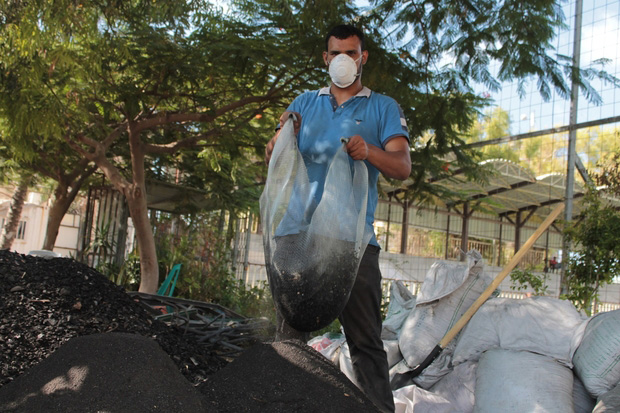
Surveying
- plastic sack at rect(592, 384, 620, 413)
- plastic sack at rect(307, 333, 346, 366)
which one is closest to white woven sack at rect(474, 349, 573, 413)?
plastic sack at rect(592, 384, 620, 413)

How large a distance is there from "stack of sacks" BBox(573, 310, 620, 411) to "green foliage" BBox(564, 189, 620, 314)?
9.39ft

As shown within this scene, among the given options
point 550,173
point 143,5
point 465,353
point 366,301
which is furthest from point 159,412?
point 550,173

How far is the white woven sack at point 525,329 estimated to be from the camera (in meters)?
3.35

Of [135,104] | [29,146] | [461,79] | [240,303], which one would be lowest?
[240,303]

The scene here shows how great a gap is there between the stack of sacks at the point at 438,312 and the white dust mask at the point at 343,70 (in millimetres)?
1909

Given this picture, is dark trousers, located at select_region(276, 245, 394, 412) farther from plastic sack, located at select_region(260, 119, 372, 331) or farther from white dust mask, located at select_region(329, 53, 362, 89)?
white dust mask, located at select_region(329, 53, 362, 89)

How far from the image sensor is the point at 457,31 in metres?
5.89

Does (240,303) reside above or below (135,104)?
below

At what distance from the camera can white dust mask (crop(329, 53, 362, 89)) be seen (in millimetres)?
2404

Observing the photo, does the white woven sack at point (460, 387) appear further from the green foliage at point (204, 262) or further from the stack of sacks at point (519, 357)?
the green foliage at point (204, 262)

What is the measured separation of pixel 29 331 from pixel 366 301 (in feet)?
5.23

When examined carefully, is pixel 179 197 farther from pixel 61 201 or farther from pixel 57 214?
pixel 57 214

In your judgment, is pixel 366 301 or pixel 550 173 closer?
pixel 366 301

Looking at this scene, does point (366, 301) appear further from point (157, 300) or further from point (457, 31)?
point (457, 31)
